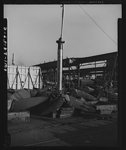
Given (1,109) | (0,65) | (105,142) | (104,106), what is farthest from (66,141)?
(104,106)

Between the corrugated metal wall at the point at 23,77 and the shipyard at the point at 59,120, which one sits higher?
the corrugated metal wall at the point at 23,77

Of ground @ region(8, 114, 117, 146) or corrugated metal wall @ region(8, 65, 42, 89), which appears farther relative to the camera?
corrugated metal wall @ region(8, 65, 42, 89)

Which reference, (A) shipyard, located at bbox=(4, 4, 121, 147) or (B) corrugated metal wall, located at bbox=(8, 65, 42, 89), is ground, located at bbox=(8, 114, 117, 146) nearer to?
(A) shipyard, located at bbox=(4, 4, 121, 147)

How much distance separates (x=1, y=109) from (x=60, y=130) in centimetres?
194

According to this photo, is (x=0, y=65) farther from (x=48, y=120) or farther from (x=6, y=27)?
(x=48, y=120)

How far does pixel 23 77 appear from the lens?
11.8 metres

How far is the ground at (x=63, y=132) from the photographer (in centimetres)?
357

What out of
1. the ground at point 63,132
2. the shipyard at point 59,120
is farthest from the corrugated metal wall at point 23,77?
the ground at point 63,132

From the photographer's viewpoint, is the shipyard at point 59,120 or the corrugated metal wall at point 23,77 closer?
the shipyard at point 59,120

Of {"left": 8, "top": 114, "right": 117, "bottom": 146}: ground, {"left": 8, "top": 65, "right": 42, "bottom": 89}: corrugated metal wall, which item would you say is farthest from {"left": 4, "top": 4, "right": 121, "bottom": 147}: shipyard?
{"left": 8, "top": 65, "right": 42, "bottom": 89}: corrugated metal wall

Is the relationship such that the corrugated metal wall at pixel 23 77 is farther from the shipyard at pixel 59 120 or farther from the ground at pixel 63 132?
the ground at pixel 63 132

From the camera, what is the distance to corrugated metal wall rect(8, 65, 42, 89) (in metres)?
11.2

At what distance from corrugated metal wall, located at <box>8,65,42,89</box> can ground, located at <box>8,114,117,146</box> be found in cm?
612

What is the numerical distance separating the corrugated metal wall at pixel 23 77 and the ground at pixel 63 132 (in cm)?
612
